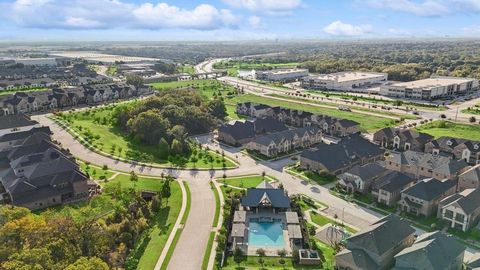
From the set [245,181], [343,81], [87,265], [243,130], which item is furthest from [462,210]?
[343,81]

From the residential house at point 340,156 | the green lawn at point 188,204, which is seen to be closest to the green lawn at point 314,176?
the residential house at point 340,156

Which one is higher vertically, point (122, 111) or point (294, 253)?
point (122, 111)

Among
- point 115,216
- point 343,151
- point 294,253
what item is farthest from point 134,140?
point 294,253

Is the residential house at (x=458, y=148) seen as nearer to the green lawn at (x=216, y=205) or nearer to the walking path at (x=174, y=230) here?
the green lawn at (x=216, y=205)

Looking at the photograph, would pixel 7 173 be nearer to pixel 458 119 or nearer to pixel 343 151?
pixel 343 151

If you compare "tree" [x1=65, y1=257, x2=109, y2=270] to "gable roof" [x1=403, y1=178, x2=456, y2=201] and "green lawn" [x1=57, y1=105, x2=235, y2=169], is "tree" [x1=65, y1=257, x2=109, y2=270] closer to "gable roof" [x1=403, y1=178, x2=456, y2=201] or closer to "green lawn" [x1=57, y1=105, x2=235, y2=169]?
"green lawn" [x1=57, y1=105, x2=235, y2=169]

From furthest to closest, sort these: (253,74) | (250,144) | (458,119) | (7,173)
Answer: (253,74), (458,119), (250,144), (7,173)

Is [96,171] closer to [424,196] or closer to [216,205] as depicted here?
[216,205]
